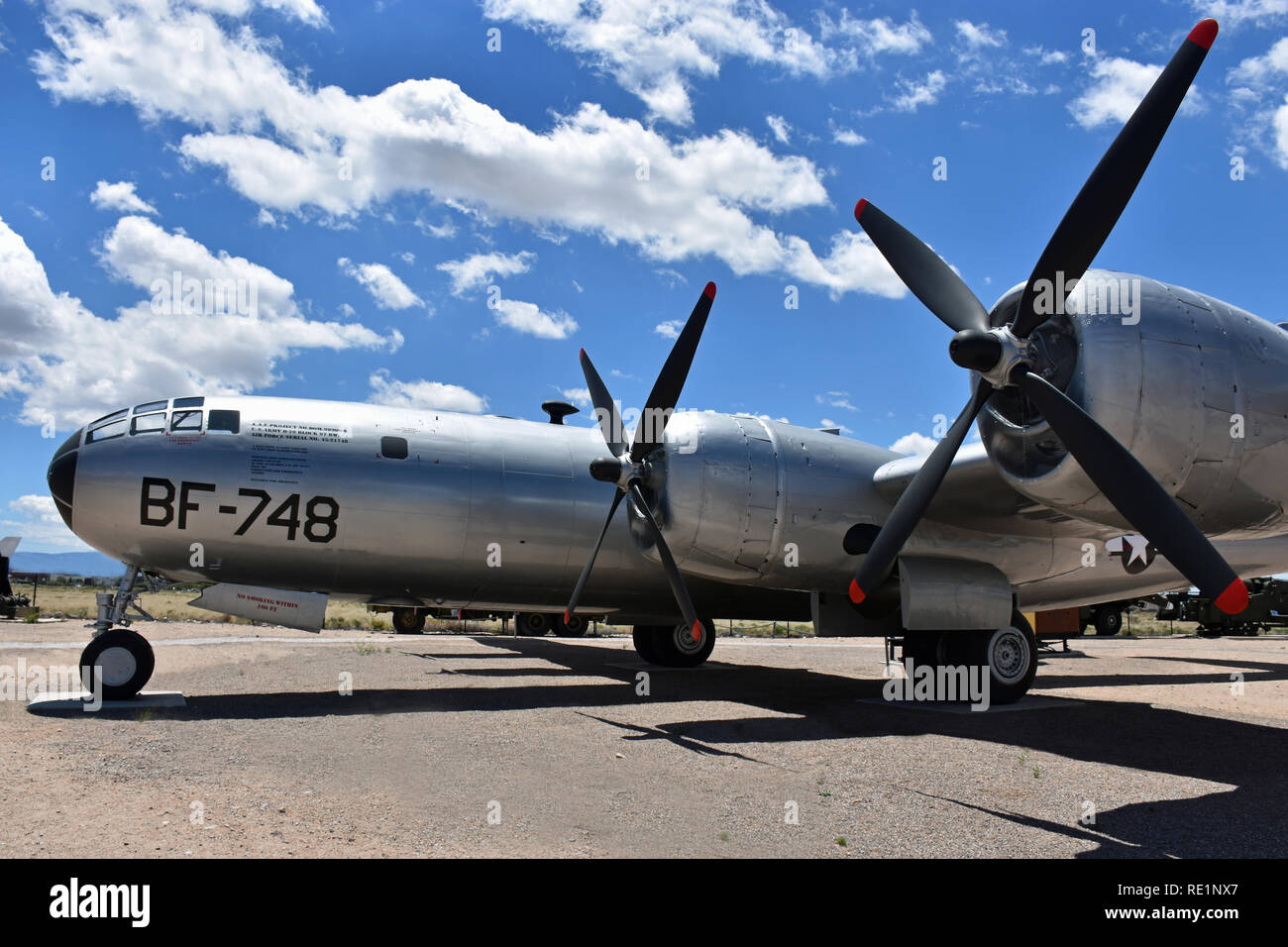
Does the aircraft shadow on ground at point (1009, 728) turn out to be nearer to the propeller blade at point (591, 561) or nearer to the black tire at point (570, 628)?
the propeller blade at point (591, 561)

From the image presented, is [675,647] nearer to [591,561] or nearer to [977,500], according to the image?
[591,561]

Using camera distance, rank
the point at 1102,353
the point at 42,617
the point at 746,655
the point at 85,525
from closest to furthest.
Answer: the point at 1102,353
the point at 85,525
the point at 746,655
the point at 42,617

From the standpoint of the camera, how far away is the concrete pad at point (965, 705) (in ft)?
40.9

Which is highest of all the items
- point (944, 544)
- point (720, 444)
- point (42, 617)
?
point (720, 444)

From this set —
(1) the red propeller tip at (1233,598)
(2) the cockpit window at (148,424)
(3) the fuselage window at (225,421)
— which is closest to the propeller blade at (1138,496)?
(1) the red propeller tip at (1233,598)

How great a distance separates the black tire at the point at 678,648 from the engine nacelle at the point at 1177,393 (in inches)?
427

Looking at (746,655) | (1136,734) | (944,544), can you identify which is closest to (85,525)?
(944,544)

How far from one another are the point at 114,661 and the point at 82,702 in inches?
23.4

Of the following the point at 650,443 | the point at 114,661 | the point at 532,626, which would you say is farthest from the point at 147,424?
the point at 532,626

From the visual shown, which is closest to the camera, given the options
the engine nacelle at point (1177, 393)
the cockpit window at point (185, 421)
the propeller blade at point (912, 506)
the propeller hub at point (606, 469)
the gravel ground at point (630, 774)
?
the gravel ground at point (630, 774)

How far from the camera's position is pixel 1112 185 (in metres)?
7.97

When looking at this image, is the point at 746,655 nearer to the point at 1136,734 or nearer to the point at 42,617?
the point at 1136,734
